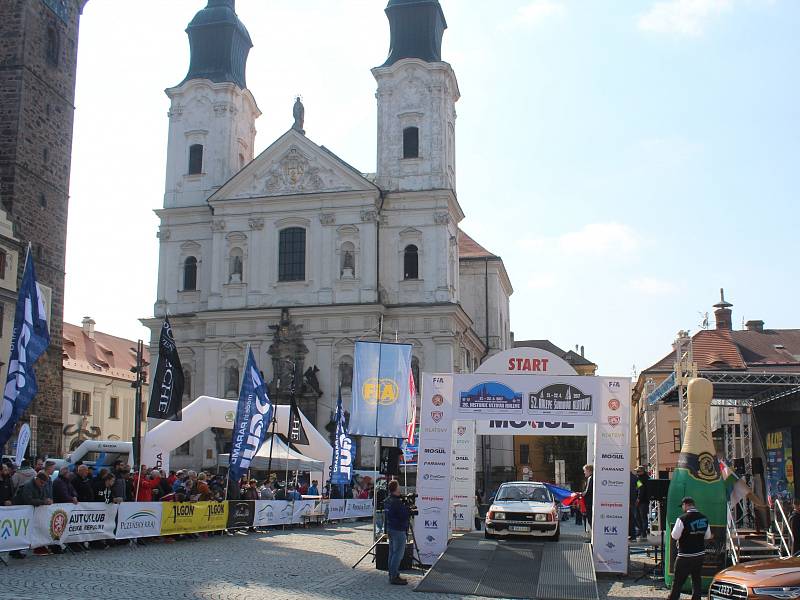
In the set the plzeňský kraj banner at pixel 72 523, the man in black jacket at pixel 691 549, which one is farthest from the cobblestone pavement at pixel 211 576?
the man in black jacket at pixel 691 549

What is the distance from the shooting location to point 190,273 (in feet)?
166

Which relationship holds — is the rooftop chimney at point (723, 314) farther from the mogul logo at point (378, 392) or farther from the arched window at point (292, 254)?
the mogul logo at point (378, 392)

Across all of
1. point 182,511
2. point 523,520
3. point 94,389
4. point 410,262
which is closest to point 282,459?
point 182,511

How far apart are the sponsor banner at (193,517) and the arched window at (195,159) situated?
32.3 m

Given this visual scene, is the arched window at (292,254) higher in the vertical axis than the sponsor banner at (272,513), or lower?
higher

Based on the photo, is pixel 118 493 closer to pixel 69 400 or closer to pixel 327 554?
pixel 327 554

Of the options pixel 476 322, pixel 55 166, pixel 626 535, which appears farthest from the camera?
pixel 476 322

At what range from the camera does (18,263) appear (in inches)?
1459

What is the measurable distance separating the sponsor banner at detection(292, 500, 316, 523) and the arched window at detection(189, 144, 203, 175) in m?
28.8

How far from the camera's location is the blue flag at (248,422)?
23328 millimetres

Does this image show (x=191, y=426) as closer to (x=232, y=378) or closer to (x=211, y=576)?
(x=211, y=576)

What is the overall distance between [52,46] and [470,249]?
31094mm

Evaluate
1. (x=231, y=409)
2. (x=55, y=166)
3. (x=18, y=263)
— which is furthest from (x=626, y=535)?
(x=55, y=166)

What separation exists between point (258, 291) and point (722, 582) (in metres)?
38.7
